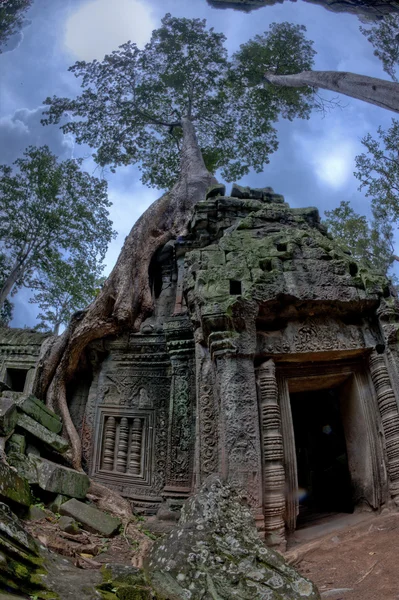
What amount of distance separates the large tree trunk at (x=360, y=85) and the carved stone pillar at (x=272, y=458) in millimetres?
5728

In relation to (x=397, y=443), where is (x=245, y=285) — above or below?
above

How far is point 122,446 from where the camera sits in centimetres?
656

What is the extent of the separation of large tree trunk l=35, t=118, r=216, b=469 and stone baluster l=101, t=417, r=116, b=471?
1.41 ft

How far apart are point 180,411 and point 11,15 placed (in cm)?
1294

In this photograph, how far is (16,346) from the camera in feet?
26.4

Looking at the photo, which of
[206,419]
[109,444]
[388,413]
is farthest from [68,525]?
[388,413]

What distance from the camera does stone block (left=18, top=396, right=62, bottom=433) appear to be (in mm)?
5508

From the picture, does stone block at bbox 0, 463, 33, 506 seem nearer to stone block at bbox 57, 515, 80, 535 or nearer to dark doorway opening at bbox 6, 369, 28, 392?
stone block at bbox 57, 515, 80, 535

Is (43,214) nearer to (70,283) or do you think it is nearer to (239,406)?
(70,283)

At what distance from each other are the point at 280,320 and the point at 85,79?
1466 cm

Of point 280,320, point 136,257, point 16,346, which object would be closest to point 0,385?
point 16,346

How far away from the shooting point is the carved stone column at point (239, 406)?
13.6ft

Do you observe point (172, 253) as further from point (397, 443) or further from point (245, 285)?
point (397, 443)

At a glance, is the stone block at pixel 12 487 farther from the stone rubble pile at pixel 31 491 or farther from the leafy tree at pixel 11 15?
the leafy tree at pixel 11 15
